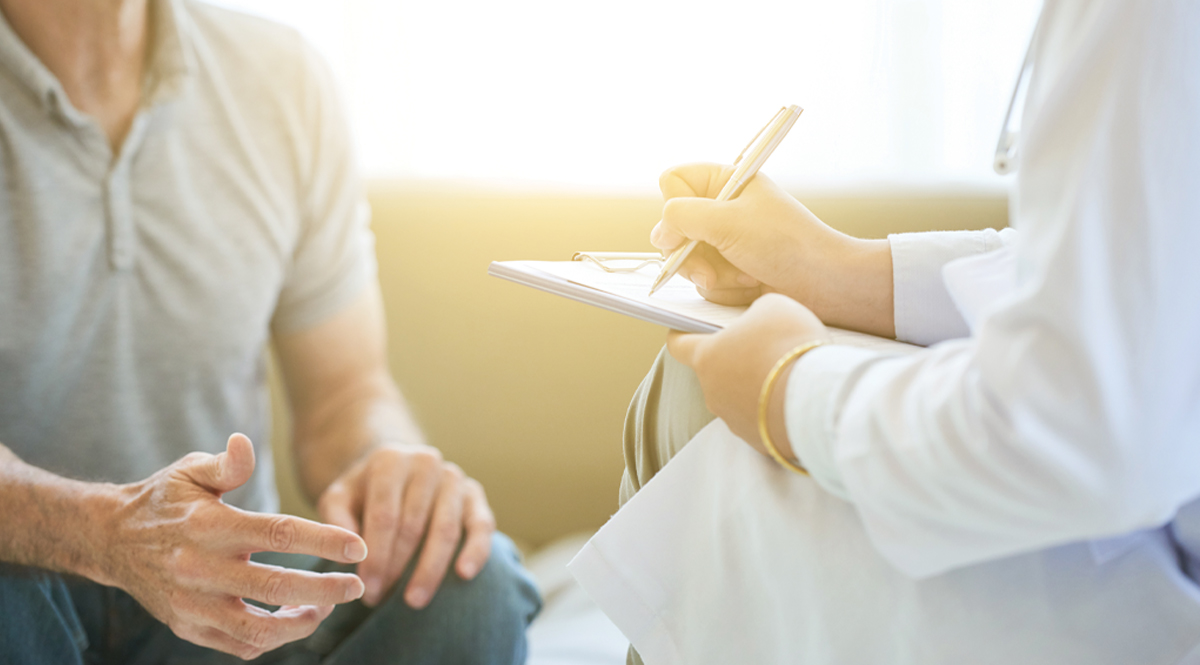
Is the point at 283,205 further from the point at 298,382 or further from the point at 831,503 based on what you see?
the point at 831,503

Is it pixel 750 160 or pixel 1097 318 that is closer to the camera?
pixel 1097 318

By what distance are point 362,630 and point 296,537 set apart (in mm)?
205

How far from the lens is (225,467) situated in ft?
1.67

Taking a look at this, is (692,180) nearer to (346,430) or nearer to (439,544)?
(439,544)

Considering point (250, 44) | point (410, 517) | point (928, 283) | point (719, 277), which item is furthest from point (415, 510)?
point (250, 44)

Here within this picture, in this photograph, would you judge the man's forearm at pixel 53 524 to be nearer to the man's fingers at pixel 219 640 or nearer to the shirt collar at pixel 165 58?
the man's fingers at pixel 219 640

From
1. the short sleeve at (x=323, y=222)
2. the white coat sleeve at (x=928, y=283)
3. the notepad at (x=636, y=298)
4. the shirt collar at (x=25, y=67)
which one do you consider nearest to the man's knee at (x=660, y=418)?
the notepad at (x=636, y=298)

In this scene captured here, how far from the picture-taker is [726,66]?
1.01 m

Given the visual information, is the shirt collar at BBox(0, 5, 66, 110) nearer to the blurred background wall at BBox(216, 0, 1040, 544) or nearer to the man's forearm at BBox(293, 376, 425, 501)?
the blurred background wall at BBox(216, 0, 1040, 544)

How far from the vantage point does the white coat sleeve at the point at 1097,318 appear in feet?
0.95

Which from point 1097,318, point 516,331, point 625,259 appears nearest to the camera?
point 1097,318

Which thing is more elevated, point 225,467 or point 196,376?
point 225,467

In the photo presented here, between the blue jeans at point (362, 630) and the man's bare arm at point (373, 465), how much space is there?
0.06ft

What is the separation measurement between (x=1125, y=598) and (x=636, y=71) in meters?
0.88
